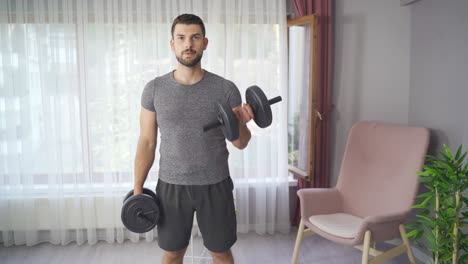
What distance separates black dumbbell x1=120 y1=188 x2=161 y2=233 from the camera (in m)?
1.57

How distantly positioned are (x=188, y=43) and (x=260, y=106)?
1.28 feet

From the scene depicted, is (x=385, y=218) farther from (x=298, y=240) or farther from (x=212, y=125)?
(x=212, y=125)

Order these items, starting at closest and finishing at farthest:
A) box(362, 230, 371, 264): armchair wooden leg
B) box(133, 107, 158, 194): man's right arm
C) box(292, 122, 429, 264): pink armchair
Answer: box(133, 107, 158, 194): man's right arm, box(362, 230, 371, 264): armchair wooden leg, box(292, 122, 429, 264): pink armchair

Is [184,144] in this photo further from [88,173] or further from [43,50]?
[43,50]

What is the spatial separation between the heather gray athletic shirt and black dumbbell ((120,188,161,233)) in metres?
0.12

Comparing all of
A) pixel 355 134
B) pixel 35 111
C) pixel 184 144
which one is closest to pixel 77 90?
pixel 35 111

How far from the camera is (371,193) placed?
227cm

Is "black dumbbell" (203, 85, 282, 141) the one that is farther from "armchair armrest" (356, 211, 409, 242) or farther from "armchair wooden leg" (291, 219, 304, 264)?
"armchair wooden leg" (291, 219, 304, 264)

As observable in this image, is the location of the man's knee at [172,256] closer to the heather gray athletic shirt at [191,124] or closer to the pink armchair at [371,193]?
the heather gray athletic shirt at [191,124]

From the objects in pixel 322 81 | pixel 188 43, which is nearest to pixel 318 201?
pixel 322 81

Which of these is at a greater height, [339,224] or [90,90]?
[90,90]

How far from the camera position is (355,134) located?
2.43m

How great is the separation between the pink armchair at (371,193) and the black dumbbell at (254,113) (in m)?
0.85

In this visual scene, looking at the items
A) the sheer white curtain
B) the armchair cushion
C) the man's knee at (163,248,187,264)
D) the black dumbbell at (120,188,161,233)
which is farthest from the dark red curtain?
the black dumbbell at (120,188,161,233)
